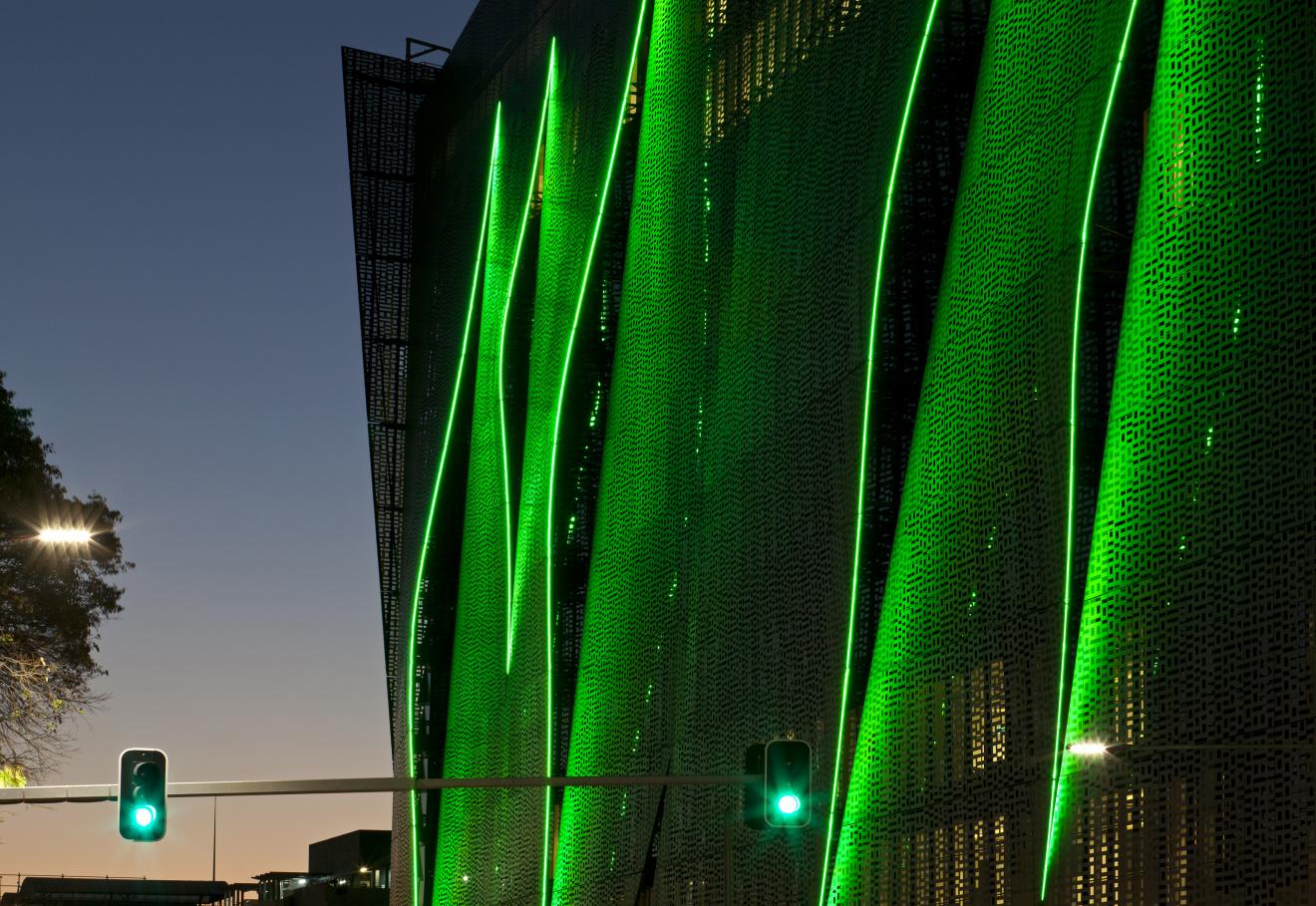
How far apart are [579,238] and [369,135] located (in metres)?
13.7

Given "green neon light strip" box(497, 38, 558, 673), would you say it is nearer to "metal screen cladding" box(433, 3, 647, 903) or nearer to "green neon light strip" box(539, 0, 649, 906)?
"metal screen cladding" box(433, 3, 647, 903)

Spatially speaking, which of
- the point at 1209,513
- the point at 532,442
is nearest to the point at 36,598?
the point at 532,442

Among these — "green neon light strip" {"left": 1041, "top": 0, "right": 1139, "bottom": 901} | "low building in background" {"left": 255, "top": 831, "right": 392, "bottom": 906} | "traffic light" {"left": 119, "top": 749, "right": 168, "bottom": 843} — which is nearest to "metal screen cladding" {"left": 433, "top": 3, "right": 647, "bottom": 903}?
"traffic light" {"left": 119, "top": 749, "right": 168, "bottom": 843}

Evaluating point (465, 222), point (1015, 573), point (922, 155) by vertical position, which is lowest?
point (1015, 573)

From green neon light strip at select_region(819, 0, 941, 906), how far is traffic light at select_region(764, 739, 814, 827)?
10.8 feet

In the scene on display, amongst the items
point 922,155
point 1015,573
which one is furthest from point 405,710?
point 1015,573

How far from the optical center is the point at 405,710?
128 feet

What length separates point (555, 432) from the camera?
31.3 m

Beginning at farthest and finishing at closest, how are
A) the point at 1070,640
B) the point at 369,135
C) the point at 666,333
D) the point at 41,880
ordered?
the point at 41,880, the point at 369,135, the point at 666,333, the point at 1070,640

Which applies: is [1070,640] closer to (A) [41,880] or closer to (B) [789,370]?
(B) [789,370]

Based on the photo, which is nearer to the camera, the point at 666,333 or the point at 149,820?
the point at 149,820

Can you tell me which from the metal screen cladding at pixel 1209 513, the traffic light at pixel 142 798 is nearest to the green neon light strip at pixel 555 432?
the traffic light at pixel 142 798

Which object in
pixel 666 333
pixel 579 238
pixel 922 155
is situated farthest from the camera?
pixel 579 238

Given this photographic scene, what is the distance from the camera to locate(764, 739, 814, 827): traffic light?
17875mm
